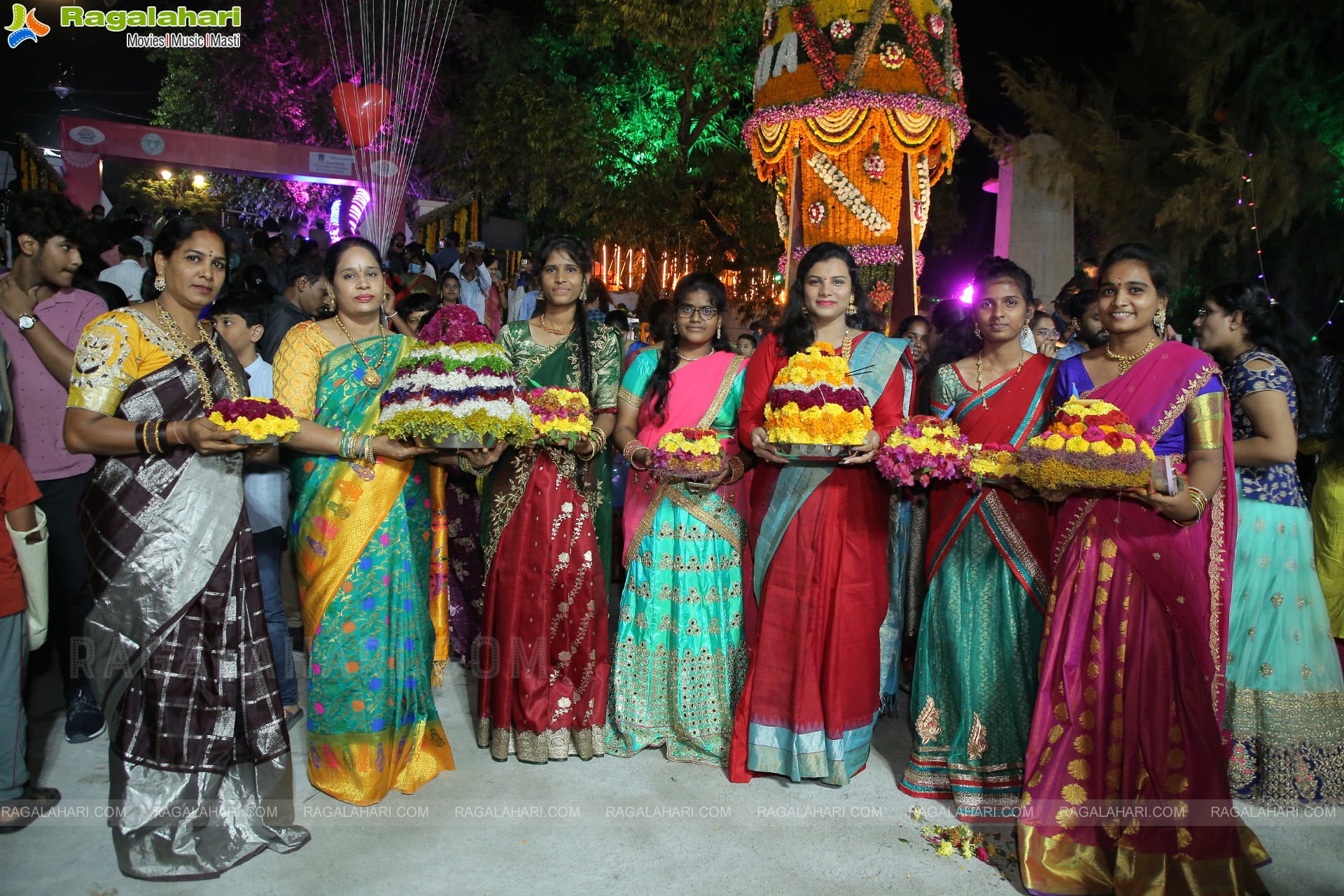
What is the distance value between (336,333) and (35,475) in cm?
189

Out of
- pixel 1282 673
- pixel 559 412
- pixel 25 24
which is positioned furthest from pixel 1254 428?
pixel 25 24

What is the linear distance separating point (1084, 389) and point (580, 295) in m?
2.26

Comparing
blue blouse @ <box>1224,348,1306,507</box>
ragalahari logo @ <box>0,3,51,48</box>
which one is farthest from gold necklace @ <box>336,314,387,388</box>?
ragalahari logo @ <box>0,3,51,48</box>

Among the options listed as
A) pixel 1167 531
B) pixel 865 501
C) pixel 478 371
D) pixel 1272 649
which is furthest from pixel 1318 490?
pixel 478 371

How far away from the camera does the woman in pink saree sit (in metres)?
3.01

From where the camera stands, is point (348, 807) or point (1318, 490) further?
point (1318, 490)

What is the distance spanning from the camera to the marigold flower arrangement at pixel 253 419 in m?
2.96

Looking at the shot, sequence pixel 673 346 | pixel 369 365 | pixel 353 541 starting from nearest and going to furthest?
pixel 353 541, pixel 369 365, pixel 673 346

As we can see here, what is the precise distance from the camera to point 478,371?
11.5ft

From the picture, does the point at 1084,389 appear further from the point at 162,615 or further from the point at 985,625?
the point at 162,615

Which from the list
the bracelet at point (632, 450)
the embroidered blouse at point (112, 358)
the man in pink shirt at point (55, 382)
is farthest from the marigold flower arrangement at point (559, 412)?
the man in pink shirt at point (55, 382)

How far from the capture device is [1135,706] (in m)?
3.15

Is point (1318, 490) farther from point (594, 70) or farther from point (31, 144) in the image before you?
point (31, 144)

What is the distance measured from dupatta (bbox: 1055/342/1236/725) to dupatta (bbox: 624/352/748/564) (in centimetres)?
143
